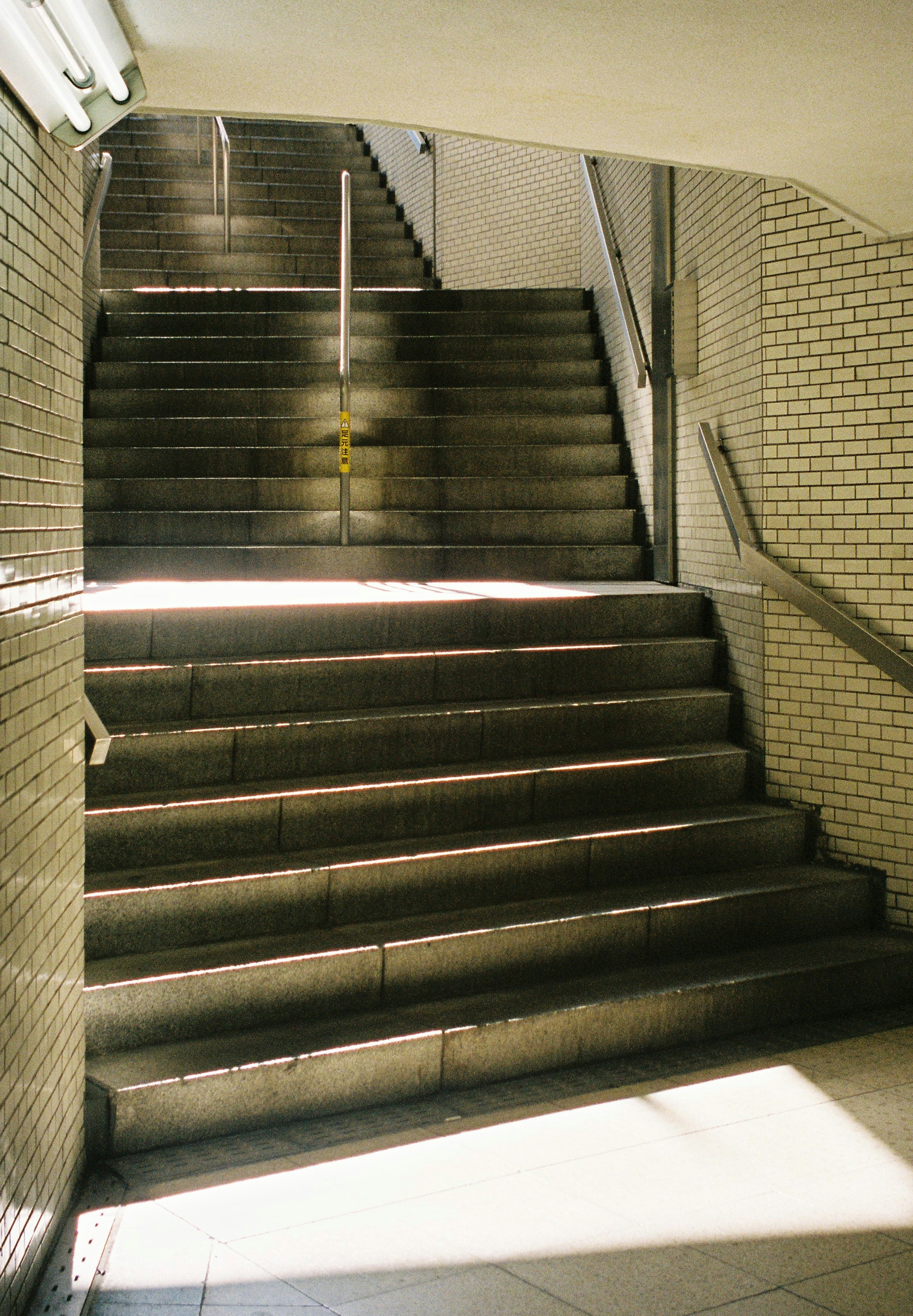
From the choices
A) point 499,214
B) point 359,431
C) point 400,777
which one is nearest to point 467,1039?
point 400,777

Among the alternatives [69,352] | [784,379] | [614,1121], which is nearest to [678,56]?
[69,352]

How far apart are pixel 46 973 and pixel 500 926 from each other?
5.12ft

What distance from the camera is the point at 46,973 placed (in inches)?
97.3

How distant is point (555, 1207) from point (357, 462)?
14.6ft

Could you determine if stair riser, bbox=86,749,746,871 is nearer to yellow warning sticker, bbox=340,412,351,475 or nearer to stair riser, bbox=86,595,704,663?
stair riser, bbox=86,595,704,663

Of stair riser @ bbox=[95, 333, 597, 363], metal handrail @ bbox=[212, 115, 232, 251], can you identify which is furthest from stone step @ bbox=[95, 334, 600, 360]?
metal handrail @ bbox=[212, 115, 232, 251]

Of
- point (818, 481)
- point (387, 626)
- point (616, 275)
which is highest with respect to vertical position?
point (616, 275)

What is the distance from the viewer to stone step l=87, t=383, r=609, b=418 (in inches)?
260

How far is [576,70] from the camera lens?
9.43 feet

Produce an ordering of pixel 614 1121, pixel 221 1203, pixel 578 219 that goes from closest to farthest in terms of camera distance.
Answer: pixel 221 1203
pixel 614 1121
pixel 578 219

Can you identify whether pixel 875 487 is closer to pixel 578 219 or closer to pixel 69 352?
pixel 69 352

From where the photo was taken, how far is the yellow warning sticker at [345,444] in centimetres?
595

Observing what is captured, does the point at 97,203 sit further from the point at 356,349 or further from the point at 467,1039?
the point at 467,1039

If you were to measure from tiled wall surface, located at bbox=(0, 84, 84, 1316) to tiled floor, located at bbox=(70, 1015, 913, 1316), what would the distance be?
31 cm
